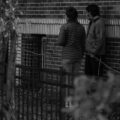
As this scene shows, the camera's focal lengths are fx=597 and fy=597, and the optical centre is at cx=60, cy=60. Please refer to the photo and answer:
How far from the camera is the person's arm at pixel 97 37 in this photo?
1009 centimetres

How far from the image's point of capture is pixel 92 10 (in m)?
10.2

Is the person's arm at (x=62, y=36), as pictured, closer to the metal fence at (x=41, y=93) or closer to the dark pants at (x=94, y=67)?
the dark pants at (x=94, y=67)

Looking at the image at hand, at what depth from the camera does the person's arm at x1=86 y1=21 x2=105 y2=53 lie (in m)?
10.1

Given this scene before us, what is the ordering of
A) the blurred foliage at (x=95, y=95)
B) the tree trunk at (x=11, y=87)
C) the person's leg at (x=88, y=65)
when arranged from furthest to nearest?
the person's leg at (x=88, y=65) → the tree trunk at (x=11, y=87) → the blurred foliage at (x=95, y=95)

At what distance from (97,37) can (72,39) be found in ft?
1.41

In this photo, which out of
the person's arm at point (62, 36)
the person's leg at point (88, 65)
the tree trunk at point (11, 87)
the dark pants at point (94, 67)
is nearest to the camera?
the tree trunk at point (11, 87)

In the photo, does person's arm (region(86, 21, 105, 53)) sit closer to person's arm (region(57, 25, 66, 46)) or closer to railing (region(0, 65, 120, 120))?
person's arm (region(57, 25, 66, 46))

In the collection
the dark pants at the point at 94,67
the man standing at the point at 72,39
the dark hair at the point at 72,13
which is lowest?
the dark pants at the point at 94,67

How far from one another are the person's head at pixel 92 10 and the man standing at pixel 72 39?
8.8 inches

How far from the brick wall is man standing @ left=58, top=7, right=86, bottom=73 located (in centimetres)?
54

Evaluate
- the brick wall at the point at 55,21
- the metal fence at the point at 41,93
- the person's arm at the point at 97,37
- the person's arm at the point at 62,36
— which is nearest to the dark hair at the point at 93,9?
the person's arm at the point at 97,37

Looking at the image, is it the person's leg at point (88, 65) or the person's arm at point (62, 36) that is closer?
the person's arm at point (62, 36)

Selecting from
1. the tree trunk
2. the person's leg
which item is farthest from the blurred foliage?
the person's leg

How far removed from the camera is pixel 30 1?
12.3 metres
